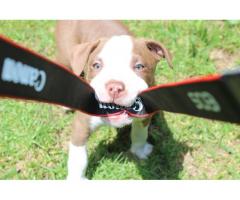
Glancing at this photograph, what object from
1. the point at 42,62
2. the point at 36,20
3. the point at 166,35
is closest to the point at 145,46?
the point at 42,62

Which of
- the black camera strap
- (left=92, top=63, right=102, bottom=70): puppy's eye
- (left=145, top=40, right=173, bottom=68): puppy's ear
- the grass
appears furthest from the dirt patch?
the black camera strap

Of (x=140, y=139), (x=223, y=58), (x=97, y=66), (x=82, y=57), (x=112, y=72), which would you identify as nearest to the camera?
(x=112, y=72)

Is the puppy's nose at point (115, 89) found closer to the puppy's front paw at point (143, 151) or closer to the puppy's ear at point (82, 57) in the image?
the puppy's ear at point (82, 57)

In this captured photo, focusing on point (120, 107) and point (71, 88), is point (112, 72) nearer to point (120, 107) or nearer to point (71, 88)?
point (120, 107)

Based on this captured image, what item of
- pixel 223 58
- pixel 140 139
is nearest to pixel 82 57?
pixel 140 139

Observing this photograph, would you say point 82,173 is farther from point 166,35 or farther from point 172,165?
point 166,35

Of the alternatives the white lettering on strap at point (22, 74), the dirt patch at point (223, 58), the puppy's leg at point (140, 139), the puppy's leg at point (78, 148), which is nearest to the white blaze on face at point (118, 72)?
the puppy's leg at point (78, 148)
